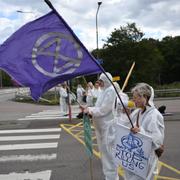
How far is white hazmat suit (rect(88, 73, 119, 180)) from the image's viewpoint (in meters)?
6.82

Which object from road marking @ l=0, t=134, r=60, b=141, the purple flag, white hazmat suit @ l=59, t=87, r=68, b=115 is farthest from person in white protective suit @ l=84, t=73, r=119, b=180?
white hazmat suit @ l=59, t=87, r=68, b=115

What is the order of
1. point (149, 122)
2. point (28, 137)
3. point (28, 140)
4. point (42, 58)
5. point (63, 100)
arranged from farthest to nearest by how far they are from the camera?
point (63, 100), point (28, 137), point (28, 140), point (42, 58), point (149, 122)

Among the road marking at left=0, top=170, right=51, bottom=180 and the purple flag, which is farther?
the road marking at left=0, top=170, right=51, bottom=180

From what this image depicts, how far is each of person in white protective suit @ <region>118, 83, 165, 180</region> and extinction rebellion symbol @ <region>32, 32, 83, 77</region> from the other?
1121mm

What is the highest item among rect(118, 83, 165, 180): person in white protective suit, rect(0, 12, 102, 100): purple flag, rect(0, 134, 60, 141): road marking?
rect(0, 12, 102, 100): purple flag

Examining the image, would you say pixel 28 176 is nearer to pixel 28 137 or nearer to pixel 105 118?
pixel 105 118

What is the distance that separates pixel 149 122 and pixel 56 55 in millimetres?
1613

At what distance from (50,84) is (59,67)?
25 cm

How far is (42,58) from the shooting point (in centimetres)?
599

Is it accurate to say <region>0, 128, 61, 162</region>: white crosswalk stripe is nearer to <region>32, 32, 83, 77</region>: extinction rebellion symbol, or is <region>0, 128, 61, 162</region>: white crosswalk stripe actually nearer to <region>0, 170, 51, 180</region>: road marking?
<region>0, 170, 51, 180</region>: road marking

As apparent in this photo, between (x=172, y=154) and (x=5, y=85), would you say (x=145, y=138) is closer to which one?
(x=172, y=154)

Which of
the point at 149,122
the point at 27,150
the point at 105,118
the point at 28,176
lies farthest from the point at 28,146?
the point at 149,122

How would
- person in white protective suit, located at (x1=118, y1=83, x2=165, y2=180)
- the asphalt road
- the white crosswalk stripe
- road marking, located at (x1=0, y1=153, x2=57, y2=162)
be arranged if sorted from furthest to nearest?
the white crosswalk stripe < road marking, located at (x1=0, y1=153, x2=57, y2=162) < the asphalt road < person in white protective suit, located at (x1=118, y1=83, x2=165, y2=180)

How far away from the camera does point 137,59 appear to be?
54938mm
